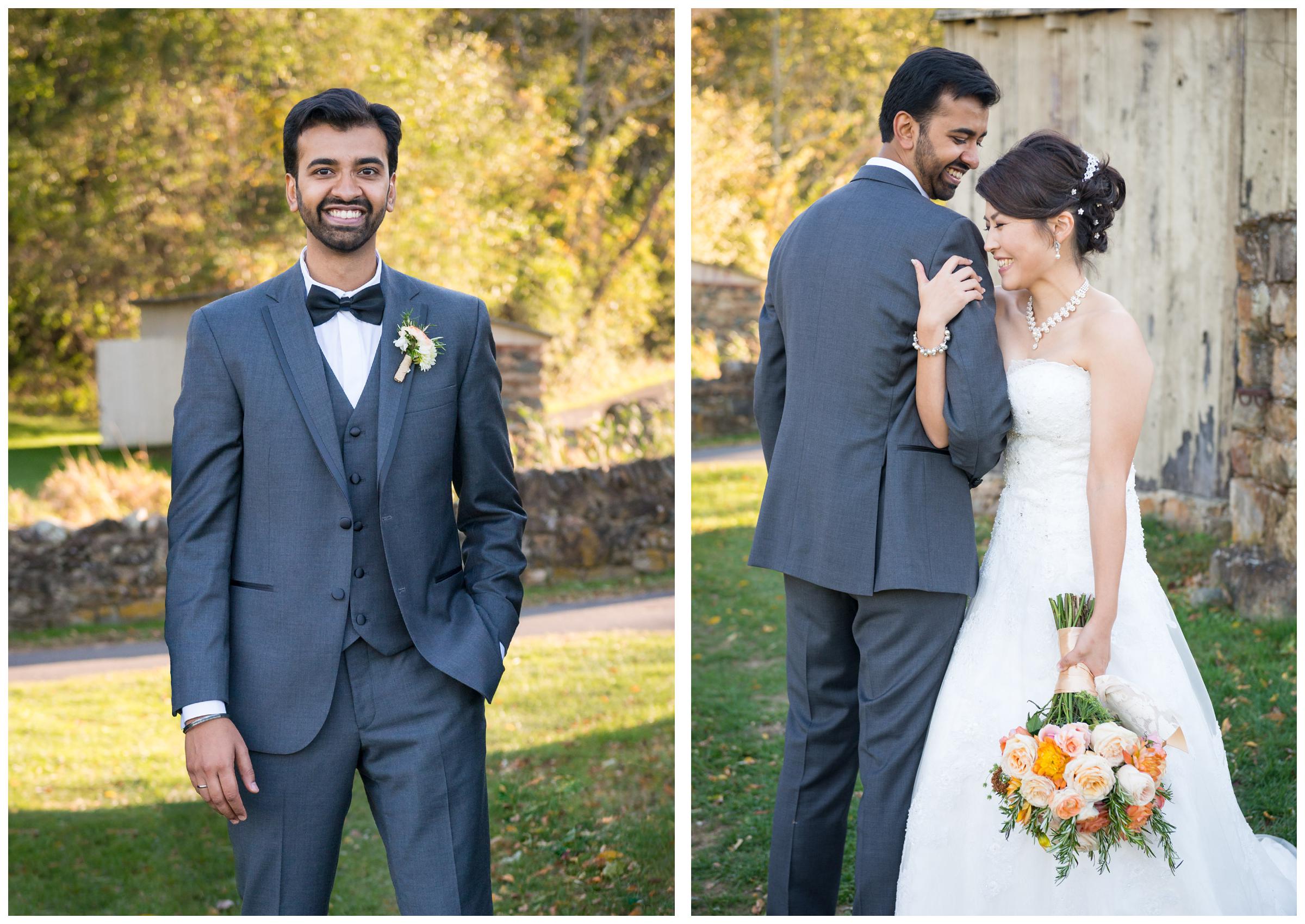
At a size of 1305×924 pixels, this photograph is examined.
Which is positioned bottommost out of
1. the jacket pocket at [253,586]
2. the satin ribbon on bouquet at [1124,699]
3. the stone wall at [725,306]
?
the satin ribbon on bouquet at [1124,699]

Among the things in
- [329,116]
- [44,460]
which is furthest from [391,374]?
[44,460]

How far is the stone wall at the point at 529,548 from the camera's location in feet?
27.7

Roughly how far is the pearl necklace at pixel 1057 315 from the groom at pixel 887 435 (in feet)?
0.80

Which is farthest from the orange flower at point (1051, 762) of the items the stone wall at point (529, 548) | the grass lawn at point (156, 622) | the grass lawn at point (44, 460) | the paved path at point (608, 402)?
the grass lawn at point (44, 460)

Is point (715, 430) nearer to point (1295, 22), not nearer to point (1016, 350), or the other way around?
point (1295, 22)

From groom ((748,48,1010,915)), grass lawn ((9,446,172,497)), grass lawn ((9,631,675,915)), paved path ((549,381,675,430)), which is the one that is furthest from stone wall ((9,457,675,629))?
groom ((748,48,1010,915))

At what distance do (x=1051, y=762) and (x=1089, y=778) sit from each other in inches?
3.0

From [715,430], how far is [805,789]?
953 centimetres

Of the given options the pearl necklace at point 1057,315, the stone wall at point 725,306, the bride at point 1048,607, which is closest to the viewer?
the bride at point 1048,607

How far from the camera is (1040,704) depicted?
2.66 meters

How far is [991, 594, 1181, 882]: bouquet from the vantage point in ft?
7.78

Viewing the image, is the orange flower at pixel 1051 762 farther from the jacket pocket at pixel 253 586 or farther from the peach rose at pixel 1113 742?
the jacket pocket at pixel 253 586

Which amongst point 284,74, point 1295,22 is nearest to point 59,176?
point 284,74

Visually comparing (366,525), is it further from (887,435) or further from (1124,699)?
(1124,699)
